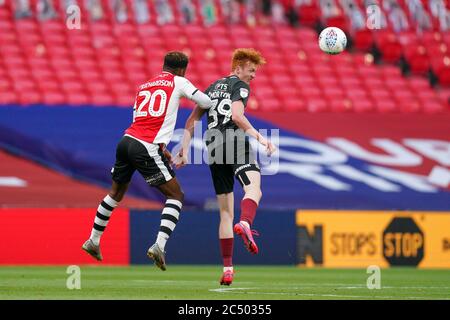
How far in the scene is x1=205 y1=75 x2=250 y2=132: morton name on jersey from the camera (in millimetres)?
11688

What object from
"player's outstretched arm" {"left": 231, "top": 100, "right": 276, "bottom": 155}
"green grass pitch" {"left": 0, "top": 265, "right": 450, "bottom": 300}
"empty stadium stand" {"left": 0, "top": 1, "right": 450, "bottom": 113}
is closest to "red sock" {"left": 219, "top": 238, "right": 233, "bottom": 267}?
"green grass pitch" {"left": 0, "top": 265, "right": 450, "bottom": 300}

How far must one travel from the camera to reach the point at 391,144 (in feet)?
66.8

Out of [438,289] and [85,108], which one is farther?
[85,108]

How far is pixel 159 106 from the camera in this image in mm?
11555

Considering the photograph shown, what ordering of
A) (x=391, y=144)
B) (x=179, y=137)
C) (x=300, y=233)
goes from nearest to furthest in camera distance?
(x=300, y=233), (x=179, y=137), (x=391, y=144)

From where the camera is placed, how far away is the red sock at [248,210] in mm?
11430

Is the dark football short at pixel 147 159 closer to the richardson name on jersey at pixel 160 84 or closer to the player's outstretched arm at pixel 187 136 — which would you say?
the player's outstretched arm at pixel 187 136

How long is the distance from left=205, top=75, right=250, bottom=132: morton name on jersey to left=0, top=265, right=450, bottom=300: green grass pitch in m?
1.68

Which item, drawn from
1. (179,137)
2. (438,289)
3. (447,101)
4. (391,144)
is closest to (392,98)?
(447,101)

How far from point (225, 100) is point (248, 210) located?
46.2 inches

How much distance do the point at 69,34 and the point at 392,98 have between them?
260 inches

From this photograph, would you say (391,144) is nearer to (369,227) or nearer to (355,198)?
(355,198)

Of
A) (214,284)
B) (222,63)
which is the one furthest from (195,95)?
(222,63)

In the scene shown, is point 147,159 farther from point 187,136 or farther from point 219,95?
point 219,95
